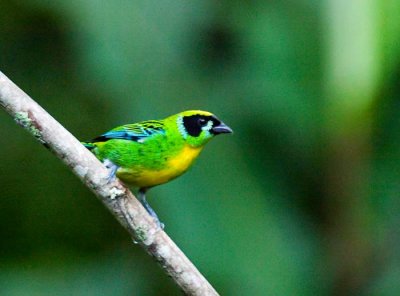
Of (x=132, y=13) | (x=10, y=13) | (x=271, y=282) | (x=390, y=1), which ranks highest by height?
(x=10, y=13)

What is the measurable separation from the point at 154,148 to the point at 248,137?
6.63 ft

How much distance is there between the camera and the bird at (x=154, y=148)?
3557 mm

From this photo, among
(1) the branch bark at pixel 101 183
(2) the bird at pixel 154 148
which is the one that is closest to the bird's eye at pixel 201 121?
(2) the bird at pixel 154 148

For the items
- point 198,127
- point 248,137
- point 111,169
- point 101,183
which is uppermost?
point 248,137

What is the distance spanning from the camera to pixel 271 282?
17.5 feet

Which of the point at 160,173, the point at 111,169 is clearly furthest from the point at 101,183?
the point at 160,173

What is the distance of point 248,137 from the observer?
5.57 meters

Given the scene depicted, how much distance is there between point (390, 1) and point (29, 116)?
2267mm

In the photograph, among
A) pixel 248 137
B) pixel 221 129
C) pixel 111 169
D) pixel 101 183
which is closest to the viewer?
pixel 101 183

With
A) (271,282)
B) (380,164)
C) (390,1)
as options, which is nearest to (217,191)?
(271,282)

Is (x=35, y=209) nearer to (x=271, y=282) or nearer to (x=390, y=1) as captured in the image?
(x=271, y=282)

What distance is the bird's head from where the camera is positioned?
12.0 feet

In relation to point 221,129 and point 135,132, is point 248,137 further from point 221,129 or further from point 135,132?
point 135,132

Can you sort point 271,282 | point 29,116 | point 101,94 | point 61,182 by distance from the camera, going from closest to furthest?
1. point 29,116
2. point 271,282
3. point 101,94
4. point 61,182
